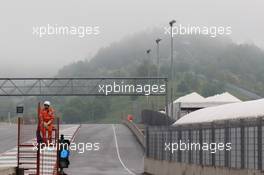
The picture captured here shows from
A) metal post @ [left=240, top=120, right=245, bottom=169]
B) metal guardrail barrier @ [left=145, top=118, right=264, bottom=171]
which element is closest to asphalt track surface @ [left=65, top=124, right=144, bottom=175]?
metal guardrail barrier @ [left=145, top=118, right=264, bottom=171]

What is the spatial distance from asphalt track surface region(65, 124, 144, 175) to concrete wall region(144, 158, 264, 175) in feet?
12.1

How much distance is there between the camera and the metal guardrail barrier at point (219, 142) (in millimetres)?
18359

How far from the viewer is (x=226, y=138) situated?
21734 mm

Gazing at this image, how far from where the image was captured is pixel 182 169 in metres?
29.2

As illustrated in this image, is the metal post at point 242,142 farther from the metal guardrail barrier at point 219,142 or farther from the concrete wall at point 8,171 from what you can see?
the concrete wall at point 8,171

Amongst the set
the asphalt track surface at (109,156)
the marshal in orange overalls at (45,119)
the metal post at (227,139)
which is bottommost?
the asphalt track surface at (109,156)

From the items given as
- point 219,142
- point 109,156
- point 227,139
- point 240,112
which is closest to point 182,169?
point 219,142

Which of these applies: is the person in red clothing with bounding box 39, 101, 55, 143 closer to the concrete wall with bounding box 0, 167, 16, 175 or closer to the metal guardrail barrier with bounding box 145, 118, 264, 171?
the concrete wall with bounding box 0, 167, 16, 175

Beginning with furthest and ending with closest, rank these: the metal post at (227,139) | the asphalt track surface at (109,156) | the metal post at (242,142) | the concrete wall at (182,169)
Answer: the asphalt track surface at (109,156) < the metal post at (227,139) < the concrete wall at (182,169) < the metal post at (242,142)

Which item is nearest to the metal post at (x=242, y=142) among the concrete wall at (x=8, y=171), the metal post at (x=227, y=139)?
the metal post at (x=227, y=139)

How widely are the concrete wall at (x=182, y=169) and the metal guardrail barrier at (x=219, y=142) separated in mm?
167

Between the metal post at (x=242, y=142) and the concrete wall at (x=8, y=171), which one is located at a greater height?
the metal post at (x=242, y=142)

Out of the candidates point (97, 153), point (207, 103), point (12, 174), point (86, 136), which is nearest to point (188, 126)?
point (12, 174)

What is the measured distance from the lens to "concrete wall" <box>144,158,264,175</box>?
20544mm
